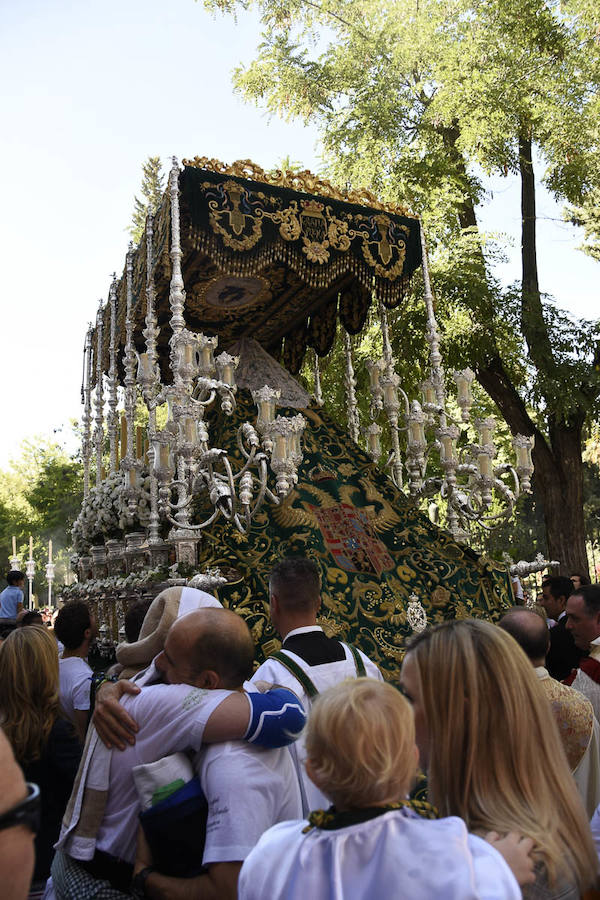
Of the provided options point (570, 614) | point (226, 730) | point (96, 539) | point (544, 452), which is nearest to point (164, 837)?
point (226, 730)

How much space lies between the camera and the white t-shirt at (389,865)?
1632 millimetres

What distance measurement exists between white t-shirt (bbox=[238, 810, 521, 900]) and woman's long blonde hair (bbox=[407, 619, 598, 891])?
286 mm

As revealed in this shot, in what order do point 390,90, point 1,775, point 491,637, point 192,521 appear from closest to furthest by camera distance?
point 1,775, point 491,637, point 192,521, point 390,90

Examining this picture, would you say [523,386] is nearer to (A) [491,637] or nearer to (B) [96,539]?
(B) [96,539]

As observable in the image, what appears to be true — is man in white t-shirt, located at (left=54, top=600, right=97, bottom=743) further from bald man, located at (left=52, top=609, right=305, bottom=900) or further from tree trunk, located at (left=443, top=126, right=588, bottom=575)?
tree trunk, located at (left=443, top=126, right=588, bottom=575)

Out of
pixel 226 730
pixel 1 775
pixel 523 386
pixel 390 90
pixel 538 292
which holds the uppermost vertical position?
pixel 390 90

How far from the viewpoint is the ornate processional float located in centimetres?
765

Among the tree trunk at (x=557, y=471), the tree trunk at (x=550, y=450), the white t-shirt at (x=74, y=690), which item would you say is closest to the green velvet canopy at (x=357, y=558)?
the white t-shirt at (x=74, y=690)

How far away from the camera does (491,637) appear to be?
216 centimetres

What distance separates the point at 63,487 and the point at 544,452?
68.0ft

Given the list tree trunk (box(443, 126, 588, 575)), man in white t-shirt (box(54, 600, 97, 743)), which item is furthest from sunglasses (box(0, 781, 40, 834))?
tree trunk (box(443, 126, 588, 575))

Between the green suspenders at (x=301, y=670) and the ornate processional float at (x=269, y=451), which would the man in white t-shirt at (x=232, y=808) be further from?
the ornate processional float at (x=269, y=451)

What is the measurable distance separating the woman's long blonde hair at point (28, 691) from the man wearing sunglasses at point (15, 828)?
5.98ft

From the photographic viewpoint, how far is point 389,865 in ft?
5.46
